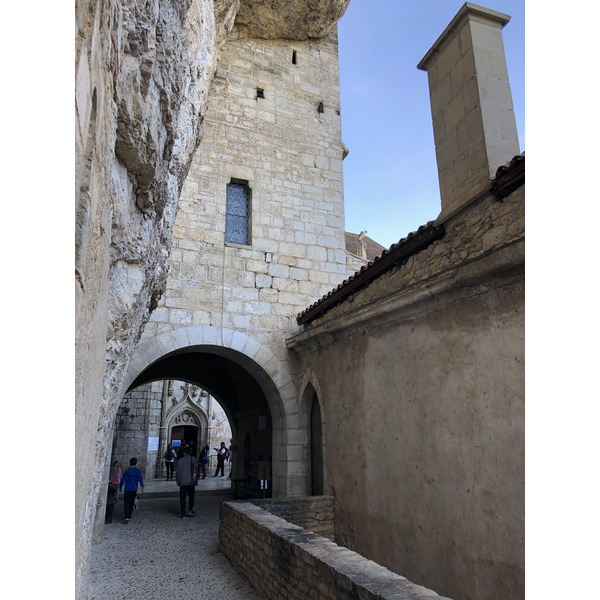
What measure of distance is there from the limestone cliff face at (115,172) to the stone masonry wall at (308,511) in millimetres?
3214

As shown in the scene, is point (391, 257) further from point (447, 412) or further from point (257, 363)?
point (257, 363)

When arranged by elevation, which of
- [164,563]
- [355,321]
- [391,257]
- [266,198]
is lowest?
[164,563]

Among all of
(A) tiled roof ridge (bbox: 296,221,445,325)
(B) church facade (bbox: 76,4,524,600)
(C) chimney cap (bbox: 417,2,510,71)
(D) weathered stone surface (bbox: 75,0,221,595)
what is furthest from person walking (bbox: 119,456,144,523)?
(C) chimney cap (bbox: 417,2,510,71)

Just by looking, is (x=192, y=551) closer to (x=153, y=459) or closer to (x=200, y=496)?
(x=200, y=496)

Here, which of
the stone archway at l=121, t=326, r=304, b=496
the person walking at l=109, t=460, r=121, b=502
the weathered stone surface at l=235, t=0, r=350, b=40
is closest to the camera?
the stone archway at l=121, t=326, r=304, b=496

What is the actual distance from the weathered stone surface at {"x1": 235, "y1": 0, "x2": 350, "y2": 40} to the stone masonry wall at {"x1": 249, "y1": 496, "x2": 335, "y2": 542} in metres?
9.02

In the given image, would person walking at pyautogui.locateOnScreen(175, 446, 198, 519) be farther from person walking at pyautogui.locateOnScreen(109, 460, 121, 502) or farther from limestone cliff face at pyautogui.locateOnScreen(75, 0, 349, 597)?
limestone cliff face at pyautogui.locateOnScreen(75, 0, 349, 597)

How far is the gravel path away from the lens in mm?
4246

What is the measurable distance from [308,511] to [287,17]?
943 cm

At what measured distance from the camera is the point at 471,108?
399 centimetres

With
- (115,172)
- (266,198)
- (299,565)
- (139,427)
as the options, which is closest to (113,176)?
(115,172)

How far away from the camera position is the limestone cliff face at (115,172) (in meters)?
1.17

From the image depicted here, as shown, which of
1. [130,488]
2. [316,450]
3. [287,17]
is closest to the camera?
[316,450]

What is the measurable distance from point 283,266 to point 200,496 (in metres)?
5.82
